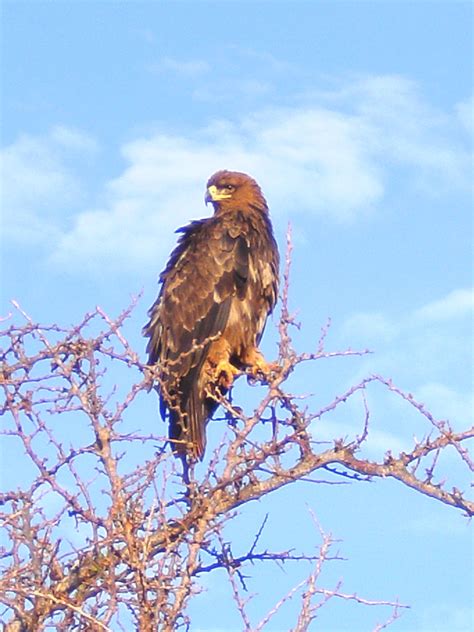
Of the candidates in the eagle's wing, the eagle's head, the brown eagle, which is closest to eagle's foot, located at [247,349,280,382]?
the brown eagle

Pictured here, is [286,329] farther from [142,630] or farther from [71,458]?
[142,630]

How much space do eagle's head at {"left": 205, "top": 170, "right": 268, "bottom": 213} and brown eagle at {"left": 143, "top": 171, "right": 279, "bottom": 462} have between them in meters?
0.32

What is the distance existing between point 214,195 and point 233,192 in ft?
0.49

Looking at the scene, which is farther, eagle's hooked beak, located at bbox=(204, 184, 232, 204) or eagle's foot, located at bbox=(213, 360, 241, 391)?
eagle's hooked beak, located at bbox=(204, 184, 232, 204)

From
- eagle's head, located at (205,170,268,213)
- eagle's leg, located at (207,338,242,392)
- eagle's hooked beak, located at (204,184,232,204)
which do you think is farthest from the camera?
eagle's hooked beak, located at (204,184,232,204)

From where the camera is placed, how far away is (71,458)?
4.56 metres

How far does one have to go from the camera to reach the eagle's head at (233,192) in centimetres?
851

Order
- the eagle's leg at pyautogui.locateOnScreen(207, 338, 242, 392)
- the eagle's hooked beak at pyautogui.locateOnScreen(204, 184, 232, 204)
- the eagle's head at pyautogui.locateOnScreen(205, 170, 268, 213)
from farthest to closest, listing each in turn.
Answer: the eagle's hooked beak at pyautogui.locateOnScreen(204, 184, 232, 204)
the eagle's head at pyautogui.locateOnScreen(205, 170, 268, 213)
the eagle's leg at pyautogui.locateOnScreen(207, 338, 242, 392)

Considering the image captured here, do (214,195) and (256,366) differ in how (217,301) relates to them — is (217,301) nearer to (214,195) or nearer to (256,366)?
(256,366)

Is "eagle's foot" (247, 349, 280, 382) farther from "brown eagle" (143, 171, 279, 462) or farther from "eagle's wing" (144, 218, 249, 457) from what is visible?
"eagle's wing" (144, 218, 249, 457)

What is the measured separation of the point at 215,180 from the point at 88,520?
4.80m

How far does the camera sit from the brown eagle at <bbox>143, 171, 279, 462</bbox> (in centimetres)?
762

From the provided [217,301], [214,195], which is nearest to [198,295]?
[217,301]

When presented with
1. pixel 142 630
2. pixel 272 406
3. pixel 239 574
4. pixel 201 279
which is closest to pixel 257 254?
pixel 201 279
